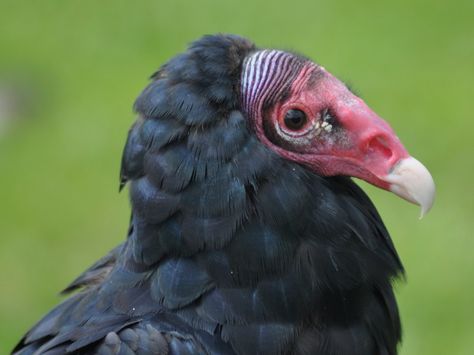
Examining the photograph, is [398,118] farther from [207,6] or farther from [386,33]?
[207,6]

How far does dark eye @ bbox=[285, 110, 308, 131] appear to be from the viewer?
3.96 m

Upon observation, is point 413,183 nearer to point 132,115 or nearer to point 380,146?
point 380,146

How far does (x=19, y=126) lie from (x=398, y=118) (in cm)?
290

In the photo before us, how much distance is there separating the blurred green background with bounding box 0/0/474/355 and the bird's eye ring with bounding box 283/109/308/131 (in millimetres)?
2958

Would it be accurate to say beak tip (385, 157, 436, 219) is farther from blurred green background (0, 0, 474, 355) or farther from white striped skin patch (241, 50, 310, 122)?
blurred green background (0, 0, 474, 355)

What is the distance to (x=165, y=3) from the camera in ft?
32.7

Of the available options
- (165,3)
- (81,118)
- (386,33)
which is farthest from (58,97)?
(386,33)

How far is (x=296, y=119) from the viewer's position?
3961 millimetres

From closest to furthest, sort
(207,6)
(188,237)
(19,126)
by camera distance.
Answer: (188,237) < (19,126) < (207,6)

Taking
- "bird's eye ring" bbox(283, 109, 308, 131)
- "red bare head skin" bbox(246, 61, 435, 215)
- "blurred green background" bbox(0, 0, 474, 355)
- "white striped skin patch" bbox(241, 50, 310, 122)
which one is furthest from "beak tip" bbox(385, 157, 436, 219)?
"blurred green background" bbox(0, 0, 474, 355)

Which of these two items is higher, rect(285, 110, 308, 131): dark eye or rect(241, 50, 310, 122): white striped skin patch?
rect(241, 50, 310, 122): white striped skin patch

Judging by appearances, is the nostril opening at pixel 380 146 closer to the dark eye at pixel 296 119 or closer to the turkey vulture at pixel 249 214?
the turkey vulture at pixel 249 214

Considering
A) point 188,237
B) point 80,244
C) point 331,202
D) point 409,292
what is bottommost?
point 80,244

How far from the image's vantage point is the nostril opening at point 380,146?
3.86m
